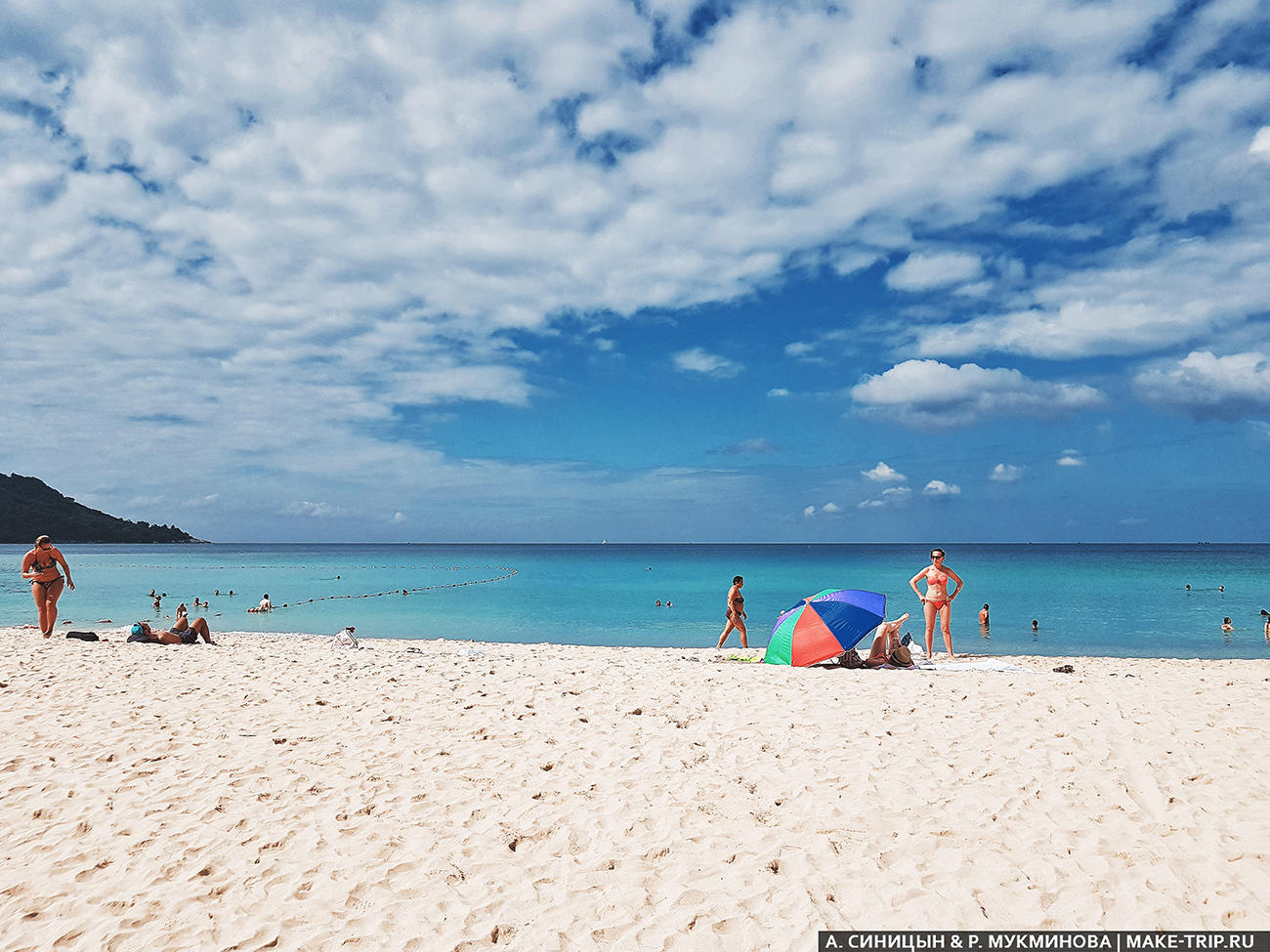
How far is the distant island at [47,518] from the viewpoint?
13812cm

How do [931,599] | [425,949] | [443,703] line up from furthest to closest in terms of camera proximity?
[931,599] → [443,703] → [425,949]

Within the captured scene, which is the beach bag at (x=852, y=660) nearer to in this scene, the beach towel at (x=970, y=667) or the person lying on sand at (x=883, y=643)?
the person lying on sand at (x=883, y=643)

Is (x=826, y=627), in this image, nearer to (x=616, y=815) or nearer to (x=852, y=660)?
(x=852, y=660)

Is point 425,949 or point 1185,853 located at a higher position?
point 1185,853

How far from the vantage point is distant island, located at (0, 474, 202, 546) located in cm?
13812

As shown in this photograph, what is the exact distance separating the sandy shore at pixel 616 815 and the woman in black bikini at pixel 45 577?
6.32 metres

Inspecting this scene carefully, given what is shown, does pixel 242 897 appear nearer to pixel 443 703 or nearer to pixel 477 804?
pixel 477 804

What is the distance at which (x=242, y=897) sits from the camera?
4477mm

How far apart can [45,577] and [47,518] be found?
7015 inches

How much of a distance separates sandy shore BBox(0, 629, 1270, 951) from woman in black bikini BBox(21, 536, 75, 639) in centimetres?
632

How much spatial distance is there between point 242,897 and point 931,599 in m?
12.8

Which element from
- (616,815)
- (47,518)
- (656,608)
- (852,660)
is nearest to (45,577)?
(616,815)

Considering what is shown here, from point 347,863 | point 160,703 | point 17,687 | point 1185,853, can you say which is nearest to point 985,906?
point 1185,853

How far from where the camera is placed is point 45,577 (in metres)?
14.6
